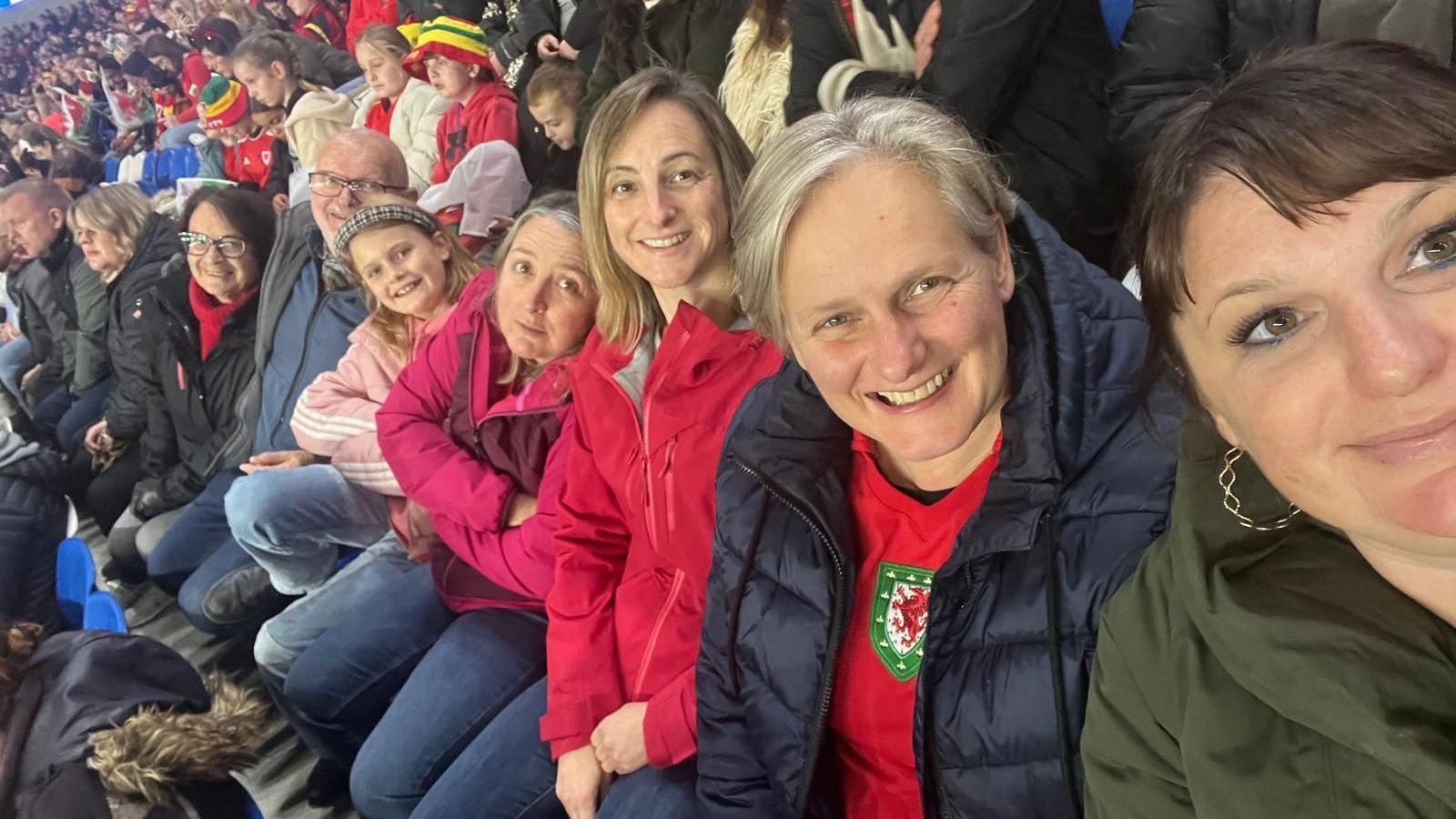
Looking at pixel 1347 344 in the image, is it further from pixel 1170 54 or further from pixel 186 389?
pixel 186 389

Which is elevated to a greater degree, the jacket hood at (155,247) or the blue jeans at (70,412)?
the jacket hood at (155,247)

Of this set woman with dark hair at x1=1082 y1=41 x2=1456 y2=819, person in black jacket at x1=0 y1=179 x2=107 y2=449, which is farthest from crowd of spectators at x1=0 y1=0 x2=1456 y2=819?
person in black jacket at x1=0 y1=179 x2=107 y2=449

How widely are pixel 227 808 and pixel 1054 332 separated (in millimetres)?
1625

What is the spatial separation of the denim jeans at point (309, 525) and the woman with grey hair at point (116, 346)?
0.84 metres

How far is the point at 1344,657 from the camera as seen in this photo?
1.94 feet

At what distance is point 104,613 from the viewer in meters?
2.38

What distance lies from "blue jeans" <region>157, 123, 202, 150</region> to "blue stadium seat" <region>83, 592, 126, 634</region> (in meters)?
1.44

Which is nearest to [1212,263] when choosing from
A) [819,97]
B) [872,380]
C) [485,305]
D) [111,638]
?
[872,380]

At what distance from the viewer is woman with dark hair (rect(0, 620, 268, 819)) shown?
157 centimetres

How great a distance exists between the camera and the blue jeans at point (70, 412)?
2949 millimetres

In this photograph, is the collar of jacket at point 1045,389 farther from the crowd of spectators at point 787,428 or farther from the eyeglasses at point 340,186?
the eyeglasses at point 340,186

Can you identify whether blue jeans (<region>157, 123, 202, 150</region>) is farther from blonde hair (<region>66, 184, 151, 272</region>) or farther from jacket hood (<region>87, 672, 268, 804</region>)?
jacket hood (<region>87, 672, 268, 804</region>)

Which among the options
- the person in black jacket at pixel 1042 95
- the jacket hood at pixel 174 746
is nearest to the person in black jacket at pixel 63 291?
the jacket hood at pixel 174 746

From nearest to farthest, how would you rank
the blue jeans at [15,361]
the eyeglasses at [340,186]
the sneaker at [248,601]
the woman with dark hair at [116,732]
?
1. the woman with dark hair at [116,732]
2. the sneaker at [248,601]
3. the eyeglasses at [340,186]
4. the blue jeans at [15,361]
